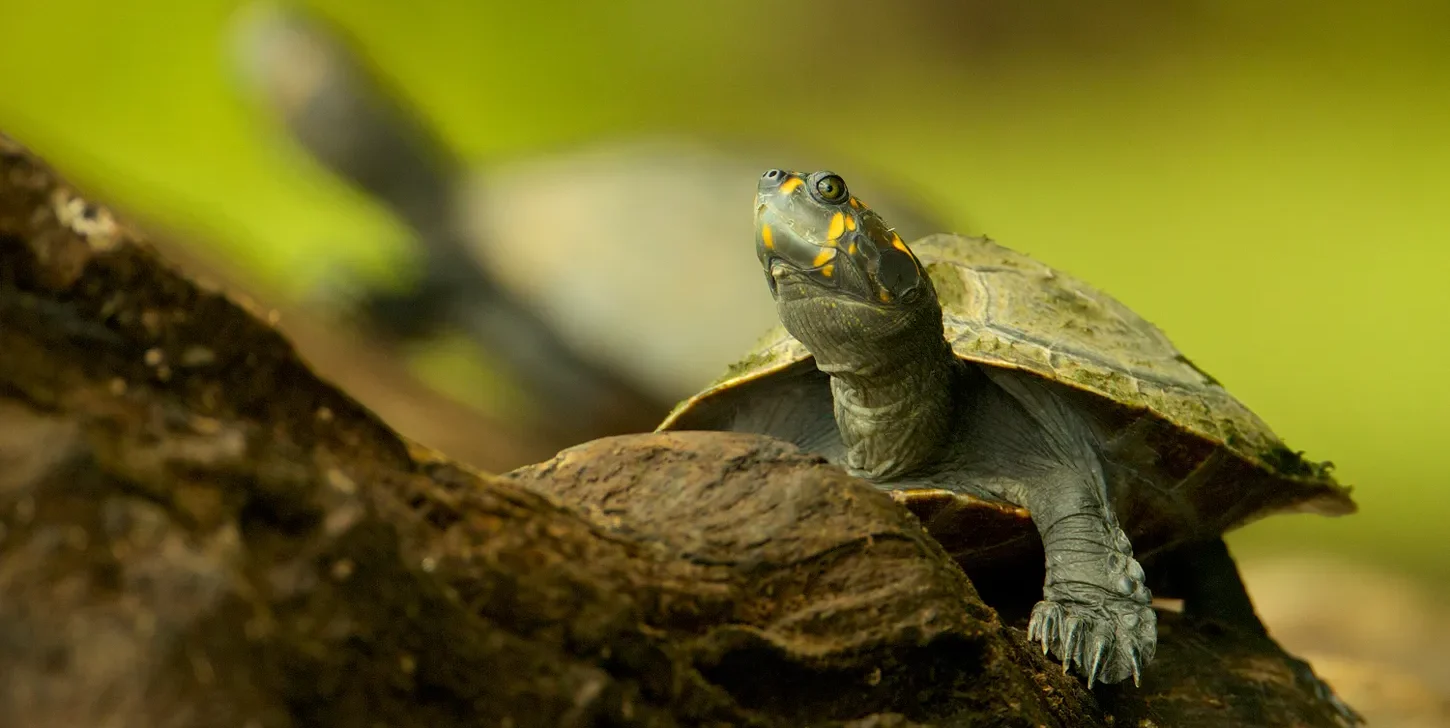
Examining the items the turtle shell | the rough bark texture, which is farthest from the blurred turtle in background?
the rough bark texture

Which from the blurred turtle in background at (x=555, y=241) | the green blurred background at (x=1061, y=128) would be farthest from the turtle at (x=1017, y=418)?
the blurred turtle in background at (x=555, y=241)

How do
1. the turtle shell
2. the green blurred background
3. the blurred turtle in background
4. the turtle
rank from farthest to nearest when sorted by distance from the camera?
the blurred turtle in background
the green blurred background
the turtle shell
the turtle

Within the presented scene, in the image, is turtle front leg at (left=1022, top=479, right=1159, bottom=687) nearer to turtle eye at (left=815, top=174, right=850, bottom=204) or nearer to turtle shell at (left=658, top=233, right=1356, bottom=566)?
turtle shell at (left=658, top=233, right=1356, bottom=566)

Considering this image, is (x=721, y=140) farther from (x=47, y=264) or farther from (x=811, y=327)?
(x=47, y=264)

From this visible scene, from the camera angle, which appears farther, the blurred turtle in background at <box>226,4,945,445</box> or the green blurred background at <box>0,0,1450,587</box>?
the blurred turtle in background at <box>226,4,945,445</box>

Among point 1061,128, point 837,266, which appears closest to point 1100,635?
point 837,266

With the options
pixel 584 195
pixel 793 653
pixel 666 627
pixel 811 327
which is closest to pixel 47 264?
pixel 666 627

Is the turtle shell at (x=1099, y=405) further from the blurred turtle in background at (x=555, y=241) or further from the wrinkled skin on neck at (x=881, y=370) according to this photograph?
the blurred turtle in background at (x=555, y=241)
